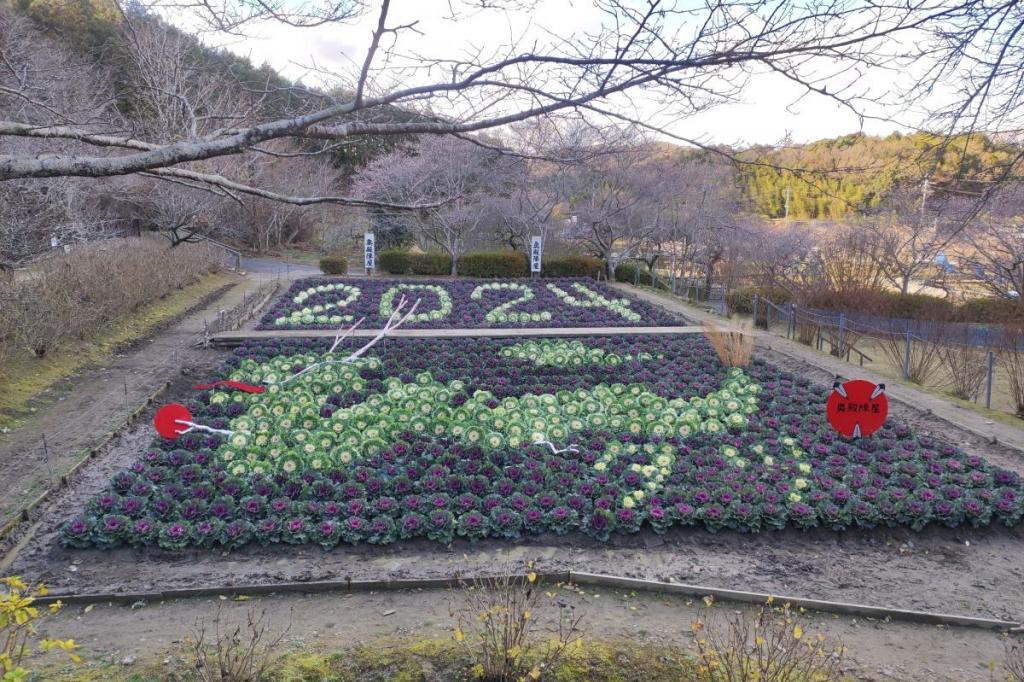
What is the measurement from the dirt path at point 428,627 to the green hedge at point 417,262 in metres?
17.5

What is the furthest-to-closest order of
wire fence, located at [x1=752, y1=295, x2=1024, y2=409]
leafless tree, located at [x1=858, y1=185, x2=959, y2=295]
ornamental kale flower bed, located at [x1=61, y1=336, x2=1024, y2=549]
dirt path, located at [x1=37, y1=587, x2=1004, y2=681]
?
leafless tree, located at [x1=858, y1=185, x2=959, y2=295] < wire fence, located at [x1=752, y1=295, x2=1024, y2=409] < ornamental kale flower bed, located at [x1=61, y1=336, x2=1024, y2=549] < dirt path, located at [x1=37, y1=587, x2=1004, y2=681]

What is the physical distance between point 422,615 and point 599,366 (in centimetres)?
486

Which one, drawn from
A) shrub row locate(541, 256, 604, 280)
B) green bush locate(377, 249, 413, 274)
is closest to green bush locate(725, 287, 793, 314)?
shrub row locate(541, 256, 604, 280)

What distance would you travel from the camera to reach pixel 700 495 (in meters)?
4.23

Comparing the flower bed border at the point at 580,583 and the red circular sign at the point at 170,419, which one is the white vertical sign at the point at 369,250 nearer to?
the red circular sign at the point at 170,419

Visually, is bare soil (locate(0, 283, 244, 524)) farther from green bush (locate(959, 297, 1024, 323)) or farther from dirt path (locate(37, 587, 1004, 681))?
green bush (locate(959, 297, 1024, 323))

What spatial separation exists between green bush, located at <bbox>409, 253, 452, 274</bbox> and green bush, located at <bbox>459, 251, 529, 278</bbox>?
1.97ft

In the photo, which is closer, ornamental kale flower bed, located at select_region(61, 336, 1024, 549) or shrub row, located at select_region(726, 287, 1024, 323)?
ornamental kale flower bed, located at select_region(61, 336, 1024, 549)

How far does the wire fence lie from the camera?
8.31 m

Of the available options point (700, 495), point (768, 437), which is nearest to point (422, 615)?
point (700, 495)

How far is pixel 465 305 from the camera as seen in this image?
13.0 m

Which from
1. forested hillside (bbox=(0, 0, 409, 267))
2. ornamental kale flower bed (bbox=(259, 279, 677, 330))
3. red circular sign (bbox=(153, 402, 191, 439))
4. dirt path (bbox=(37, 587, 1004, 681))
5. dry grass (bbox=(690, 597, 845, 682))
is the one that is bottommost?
dirt path (bbox=(37, 587, 1004, 681))

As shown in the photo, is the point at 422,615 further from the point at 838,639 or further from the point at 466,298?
the point at 466,298

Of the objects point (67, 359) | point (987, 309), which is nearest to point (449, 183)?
point (67, 359)
